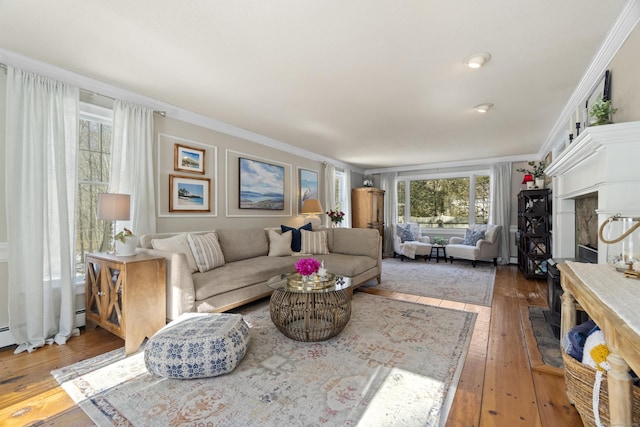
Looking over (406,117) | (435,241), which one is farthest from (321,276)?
(435,241)

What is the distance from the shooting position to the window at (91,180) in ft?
9.18

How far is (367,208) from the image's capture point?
7008 millimetres

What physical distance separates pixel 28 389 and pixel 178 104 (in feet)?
9.24

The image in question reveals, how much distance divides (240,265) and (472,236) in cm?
499

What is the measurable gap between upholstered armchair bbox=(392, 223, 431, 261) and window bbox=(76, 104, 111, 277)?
538 centimetres

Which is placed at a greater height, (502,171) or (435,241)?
(502,171)

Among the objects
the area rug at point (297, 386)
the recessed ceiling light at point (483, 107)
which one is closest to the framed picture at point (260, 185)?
the area rug at point (297, 386)

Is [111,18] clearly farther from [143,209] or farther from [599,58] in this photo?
[599,58]

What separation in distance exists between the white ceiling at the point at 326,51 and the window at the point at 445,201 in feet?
10.1

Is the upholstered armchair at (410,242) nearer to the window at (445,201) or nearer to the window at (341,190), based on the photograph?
the window at (445,201)

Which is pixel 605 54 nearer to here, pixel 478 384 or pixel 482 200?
pixel 478 384

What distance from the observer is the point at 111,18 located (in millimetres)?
1833

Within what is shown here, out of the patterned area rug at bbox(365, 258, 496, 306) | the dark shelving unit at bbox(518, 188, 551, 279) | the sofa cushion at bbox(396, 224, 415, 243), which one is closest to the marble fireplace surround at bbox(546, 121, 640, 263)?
the patterned area rug at bbox(365, 258, 496, 306)

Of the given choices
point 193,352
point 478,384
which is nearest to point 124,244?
point 193,352
